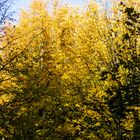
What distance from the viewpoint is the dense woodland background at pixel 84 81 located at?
15570 millimetres

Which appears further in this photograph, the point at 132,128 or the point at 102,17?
the point at 102,17

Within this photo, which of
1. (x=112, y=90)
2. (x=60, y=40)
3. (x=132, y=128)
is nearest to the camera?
(x=132, y=128)

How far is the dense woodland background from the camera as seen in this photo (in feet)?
51.1

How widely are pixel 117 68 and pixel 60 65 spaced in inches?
163

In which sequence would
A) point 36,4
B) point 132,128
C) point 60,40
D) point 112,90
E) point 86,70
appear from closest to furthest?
point 132,128 < point 112,90 < point 86,70 < point 60,40 < point 36,4

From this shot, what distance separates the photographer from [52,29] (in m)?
23.6

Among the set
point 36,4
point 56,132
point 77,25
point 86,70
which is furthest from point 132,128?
point 36,4

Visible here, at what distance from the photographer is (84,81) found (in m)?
17.7

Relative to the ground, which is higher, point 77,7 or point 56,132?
point 77,7

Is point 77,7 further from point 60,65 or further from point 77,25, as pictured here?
point 60,65

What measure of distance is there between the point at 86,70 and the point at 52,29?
6758 mm

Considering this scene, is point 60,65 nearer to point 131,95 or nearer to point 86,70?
point 86,70

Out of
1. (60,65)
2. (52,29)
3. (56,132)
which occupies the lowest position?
(56,132)

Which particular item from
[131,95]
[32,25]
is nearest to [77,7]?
[32,25]
